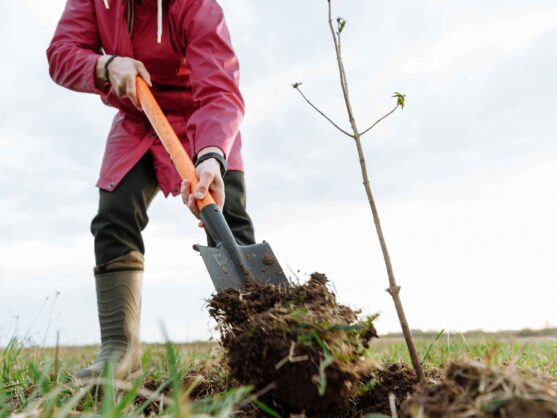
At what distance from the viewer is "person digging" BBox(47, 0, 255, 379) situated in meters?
2.95

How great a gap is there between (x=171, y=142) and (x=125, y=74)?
486 millimetres

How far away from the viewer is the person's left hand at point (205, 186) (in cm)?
233

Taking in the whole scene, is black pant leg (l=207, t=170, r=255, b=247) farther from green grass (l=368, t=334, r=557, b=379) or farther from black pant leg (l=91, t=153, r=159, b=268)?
green grass (l=368, t=334, r=557, b=379)

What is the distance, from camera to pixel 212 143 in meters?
2.62

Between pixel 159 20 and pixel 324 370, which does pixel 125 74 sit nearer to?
pixel 159 20

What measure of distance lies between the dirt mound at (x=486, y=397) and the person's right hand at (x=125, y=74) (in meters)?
2.08

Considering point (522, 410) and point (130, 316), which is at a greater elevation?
point (130, 316)

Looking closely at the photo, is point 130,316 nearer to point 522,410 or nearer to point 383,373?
point 383,373

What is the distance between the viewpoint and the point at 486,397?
119 centimetres

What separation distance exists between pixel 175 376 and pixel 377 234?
937mm

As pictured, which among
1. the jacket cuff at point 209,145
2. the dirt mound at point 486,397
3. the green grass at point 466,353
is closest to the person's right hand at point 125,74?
the jacket cuff at point 209,145

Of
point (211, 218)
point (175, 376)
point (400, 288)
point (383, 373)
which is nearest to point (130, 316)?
point (211, 218)

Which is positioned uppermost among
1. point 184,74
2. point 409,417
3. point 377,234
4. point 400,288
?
point 184,74

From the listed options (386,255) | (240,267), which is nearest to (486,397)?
(386,255)
